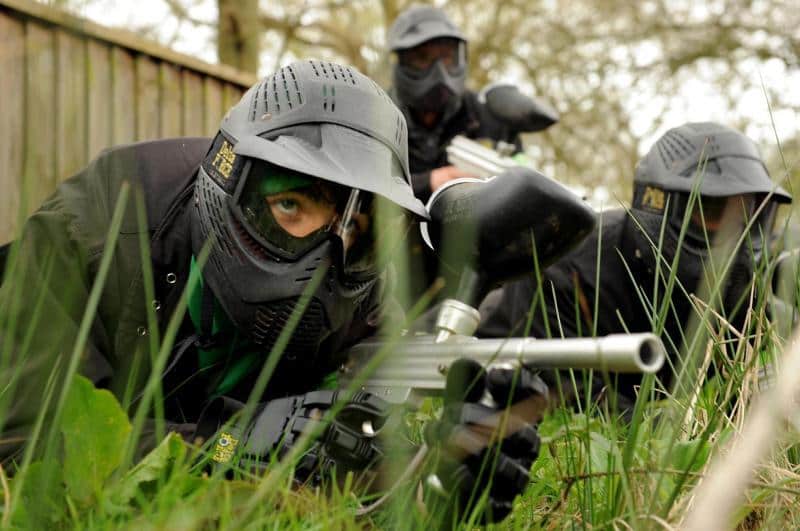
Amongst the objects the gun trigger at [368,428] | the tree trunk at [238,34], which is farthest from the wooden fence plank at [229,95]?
the gun trigger at [368,428]

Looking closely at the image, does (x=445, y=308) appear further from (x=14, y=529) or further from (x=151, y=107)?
(x=151, y=107)

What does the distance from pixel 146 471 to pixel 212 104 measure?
159 inches

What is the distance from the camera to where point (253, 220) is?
1797 mm

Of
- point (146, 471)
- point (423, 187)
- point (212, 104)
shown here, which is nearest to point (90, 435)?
point (146, 471)

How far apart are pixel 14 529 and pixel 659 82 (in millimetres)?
11657

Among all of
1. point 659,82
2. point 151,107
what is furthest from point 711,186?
point 659,82

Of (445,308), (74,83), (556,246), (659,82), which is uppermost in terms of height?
(659,82)

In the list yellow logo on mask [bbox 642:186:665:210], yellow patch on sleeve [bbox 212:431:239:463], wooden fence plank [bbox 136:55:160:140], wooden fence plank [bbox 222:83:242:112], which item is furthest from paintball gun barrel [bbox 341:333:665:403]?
wooden fence plank [bbox 222:83:242:112]

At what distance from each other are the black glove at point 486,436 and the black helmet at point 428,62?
4.45m

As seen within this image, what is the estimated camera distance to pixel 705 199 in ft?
9.62

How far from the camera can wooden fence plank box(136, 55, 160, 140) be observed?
4.30 m

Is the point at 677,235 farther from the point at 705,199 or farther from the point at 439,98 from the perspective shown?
the point at 439,98

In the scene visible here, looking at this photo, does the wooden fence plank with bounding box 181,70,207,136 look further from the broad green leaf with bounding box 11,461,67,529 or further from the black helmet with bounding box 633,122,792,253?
the broad green leaf with bounding box 11,461,67,529

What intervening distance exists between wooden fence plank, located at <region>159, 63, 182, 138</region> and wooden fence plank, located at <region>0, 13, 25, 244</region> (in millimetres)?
1072
